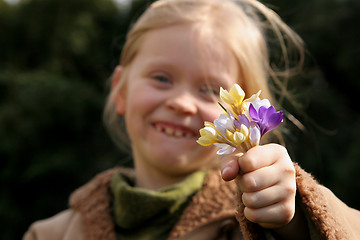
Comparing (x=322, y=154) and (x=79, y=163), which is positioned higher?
(x=322, y=154)

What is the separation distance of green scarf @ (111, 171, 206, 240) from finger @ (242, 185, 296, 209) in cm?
55

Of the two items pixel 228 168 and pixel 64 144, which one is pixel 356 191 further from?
pixel 64 144

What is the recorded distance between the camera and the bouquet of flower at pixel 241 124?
0.58 meters

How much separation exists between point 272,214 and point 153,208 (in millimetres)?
578

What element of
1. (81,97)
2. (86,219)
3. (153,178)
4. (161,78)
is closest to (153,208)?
(153,178)

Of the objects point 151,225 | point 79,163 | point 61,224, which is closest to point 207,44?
point 151,225

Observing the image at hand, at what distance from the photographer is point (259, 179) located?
1.95ft

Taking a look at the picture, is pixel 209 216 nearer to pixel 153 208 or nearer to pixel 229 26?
pixel 153 208

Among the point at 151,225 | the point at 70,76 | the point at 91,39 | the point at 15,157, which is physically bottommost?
the point at 15,157

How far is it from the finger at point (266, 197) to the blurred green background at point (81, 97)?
6.25ft

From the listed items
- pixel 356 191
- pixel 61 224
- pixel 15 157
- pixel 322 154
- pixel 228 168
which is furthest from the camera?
pixel 15 157

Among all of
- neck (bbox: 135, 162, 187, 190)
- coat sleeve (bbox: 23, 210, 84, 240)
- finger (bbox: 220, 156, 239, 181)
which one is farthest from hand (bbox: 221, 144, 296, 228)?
coat sleeve (bbox: 23, 210, 84, 240)

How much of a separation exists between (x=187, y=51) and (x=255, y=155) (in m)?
0.64

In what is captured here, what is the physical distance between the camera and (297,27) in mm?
3240
